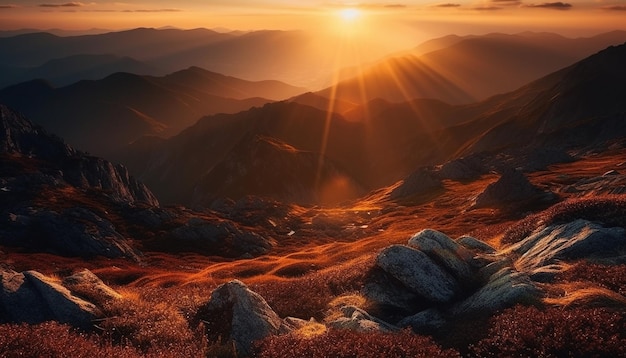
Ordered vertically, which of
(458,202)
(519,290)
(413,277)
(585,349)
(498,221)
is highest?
(585,349)

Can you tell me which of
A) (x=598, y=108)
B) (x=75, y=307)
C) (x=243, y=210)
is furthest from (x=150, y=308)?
(x=598, y=108)

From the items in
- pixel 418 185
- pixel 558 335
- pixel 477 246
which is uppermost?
pixel 558 335

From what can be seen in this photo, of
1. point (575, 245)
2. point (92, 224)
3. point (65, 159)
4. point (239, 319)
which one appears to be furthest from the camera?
point (65, 159)

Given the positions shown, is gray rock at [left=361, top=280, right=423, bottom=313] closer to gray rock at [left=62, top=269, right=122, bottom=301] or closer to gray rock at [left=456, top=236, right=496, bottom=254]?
gray rock at [left=456, top=236, right=496, bottom=254]

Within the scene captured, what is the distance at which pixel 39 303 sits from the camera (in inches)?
589

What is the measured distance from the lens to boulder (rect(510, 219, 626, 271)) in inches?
711

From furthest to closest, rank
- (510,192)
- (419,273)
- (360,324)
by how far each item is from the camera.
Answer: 1. (510,192)
2. (419,273)
3. (360,324)

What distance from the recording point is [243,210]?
141m

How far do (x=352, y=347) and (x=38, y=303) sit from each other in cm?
1202

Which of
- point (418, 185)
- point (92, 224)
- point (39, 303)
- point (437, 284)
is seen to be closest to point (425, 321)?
point (437, 284)

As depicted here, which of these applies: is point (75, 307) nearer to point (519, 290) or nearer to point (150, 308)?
point (150, 308)

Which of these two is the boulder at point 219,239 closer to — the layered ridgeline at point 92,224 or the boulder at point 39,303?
the layered ridgeline at point 92,224

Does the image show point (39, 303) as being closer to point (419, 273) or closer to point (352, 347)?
point (352, 347)

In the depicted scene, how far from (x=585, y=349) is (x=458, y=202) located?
348 ft
